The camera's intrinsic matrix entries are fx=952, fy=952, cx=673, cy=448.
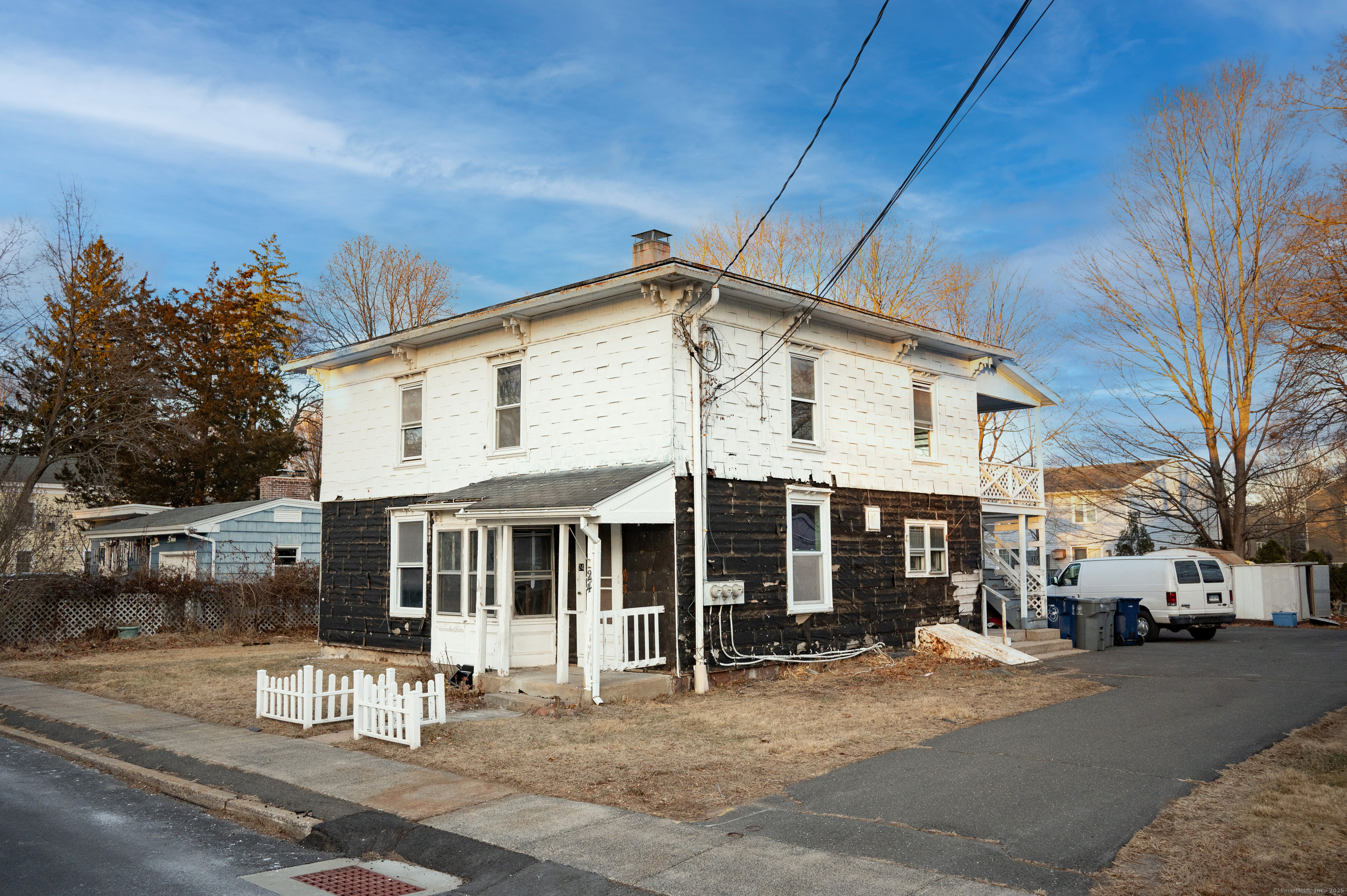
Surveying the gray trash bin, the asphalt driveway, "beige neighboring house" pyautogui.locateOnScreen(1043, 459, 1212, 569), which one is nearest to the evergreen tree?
"beige neighboring house" pyautogui.locateOnScreen(1043, 459, 1212, 569)

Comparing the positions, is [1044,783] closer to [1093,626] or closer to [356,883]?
[356,883]

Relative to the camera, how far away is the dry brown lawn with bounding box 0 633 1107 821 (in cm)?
814

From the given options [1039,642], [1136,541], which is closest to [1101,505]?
[1136,541]

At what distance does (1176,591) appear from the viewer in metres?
21.1

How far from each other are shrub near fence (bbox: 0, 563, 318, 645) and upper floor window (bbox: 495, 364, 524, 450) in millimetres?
11192

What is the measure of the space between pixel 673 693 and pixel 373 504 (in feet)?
25.9

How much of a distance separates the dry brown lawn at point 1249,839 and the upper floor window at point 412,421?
44.5 feet

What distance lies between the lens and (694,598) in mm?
13219

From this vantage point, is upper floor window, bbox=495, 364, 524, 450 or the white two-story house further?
upper floor window, bbox=495, 364, 524, 450

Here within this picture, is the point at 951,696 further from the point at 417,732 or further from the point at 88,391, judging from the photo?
the point at 88,391

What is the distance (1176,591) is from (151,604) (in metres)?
23.9

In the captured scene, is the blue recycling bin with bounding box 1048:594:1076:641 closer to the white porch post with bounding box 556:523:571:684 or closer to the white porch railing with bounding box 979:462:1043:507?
the white porch railing with bounding box 979:462:1043:507

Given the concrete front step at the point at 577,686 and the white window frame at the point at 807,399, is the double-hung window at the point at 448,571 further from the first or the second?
the white window frame at the point at 807,399

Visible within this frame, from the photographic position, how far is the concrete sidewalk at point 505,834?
561 cm
